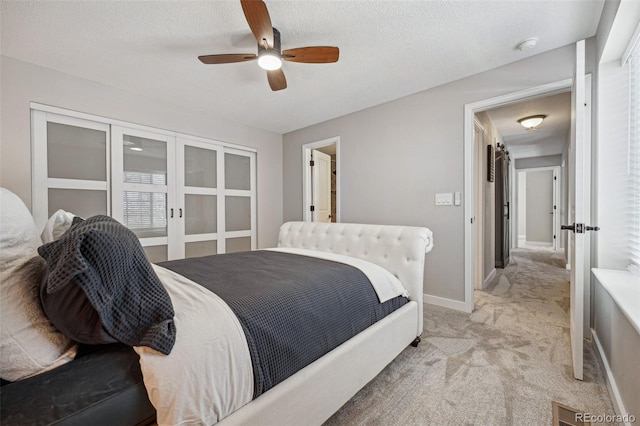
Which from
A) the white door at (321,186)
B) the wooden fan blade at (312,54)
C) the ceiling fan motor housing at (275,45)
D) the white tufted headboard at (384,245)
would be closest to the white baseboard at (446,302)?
the white tufted headboard at (384,245)

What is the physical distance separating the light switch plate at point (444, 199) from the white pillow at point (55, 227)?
2.98m

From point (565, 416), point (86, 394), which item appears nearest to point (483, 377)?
point (565, 416)

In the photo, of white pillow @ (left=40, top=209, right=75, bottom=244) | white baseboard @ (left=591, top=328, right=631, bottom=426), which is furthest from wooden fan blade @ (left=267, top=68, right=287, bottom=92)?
white baseboard @ (left=591, top=328, right=631, bottom=426)

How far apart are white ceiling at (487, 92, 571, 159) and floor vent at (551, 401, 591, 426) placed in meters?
2.82

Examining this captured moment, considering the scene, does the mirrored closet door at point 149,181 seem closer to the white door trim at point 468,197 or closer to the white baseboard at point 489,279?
the white door trim at point 468,197

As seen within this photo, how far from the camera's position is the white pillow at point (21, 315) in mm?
708

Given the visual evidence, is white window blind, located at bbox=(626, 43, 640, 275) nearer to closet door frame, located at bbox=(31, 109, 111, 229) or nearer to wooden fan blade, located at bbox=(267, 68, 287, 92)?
wooden fan blade, located at bbox=(267, 68, 287, 92)

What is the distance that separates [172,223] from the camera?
3420mm

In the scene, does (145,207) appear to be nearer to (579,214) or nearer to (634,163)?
(579,214)

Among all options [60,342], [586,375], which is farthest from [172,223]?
[586,375]

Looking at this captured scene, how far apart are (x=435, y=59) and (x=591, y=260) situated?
6.79 feet

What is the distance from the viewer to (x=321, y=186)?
461cm

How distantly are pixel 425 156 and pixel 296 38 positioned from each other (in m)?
1.81

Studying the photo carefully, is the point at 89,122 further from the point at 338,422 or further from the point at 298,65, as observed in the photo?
the point at 338,422
